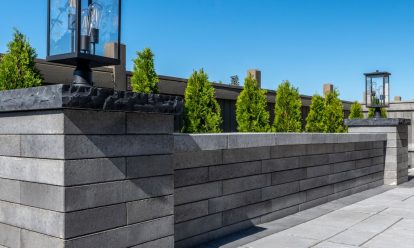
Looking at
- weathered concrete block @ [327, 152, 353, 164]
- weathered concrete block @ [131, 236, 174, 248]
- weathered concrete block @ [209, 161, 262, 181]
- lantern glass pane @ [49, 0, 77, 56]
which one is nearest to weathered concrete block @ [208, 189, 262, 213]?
weathered concrete block @ [209, 161, 262, 181]

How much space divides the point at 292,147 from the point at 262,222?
4.89 ft

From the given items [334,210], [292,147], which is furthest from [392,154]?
A: [292,147]

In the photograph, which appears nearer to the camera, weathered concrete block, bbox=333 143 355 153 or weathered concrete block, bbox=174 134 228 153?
weathered concrete block, bbox=174 134 228 153

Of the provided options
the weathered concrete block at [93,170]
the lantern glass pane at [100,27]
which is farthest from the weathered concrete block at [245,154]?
the lantern glass pane at [100,27]

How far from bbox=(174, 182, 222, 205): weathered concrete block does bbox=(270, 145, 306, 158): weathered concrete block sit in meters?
1.50

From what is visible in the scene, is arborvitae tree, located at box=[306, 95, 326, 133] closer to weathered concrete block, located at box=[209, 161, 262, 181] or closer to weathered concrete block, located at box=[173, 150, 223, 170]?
weathered concrete block, located at box=[209, 161, 262, 181]

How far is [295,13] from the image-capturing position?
18.4 metres

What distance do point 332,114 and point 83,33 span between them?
1363cm

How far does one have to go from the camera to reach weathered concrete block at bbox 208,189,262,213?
562 cm

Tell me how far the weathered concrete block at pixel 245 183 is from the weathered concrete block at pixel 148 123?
190 cm

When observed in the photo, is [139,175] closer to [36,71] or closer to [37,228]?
[37,228]

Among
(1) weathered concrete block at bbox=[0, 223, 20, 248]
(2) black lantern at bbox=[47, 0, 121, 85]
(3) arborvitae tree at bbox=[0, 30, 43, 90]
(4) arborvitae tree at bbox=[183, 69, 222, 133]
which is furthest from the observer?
(4) arborvitae tree at bbox=[183, 69, 222, 133]

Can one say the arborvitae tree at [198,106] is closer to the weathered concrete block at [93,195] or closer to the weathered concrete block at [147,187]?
the weathered concrete block at [147,187]

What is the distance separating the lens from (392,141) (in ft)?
38.4
